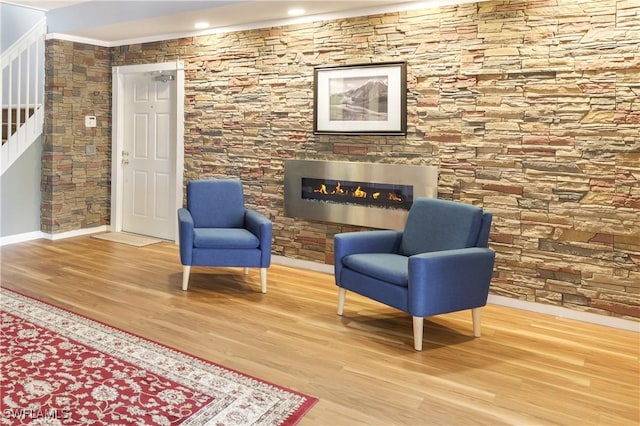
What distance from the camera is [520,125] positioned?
4.08 m

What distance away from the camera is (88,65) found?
6.59 meters

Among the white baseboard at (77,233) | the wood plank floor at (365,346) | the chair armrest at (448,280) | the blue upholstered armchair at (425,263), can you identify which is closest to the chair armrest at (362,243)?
the blue upholstered armchair at (425,263)

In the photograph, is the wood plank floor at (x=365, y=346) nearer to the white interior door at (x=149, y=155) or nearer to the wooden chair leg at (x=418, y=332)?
the wooden chair leg at (x=418, y=332)

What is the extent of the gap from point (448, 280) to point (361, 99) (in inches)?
84.7

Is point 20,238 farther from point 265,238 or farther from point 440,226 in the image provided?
point 440,226

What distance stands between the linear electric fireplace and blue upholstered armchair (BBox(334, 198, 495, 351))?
630 millimetres

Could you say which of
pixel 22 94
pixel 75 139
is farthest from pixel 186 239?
pixel 22 94

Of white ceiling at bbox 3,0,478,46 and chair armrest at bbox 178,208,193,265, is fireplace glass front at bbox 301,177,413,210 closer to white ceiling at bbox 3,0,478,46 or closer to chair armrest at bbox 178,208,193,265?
chair armrest at bbox 178,208,193,265

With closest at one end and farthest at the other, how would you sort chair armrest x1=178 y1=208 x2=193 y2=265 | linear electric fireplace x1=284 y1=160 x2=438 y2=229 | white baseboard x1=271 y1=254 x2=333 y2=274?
chair armrest x1=178 y1=208 x2=193 y2=265, linear electric fireplace x1=284 y1=160 x2=438 y2=229, white baseboard x1=271 y1=254 x2=333 y2=274

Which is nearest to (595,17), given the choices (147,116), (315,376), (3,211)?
(315,376)

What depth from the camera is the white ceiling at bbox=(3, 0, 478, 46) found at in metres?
4.64

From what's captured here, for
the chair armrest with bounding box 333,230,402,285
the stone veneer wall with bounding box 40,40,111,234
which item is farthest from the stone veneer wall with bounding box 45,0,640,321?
the stone veneer wall with bounding box 40,40,111,234

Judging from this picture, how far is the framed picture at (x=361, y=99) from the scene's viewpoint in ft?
15.1

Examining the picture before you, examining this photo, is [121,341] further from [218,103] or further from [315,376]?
[218,103]
